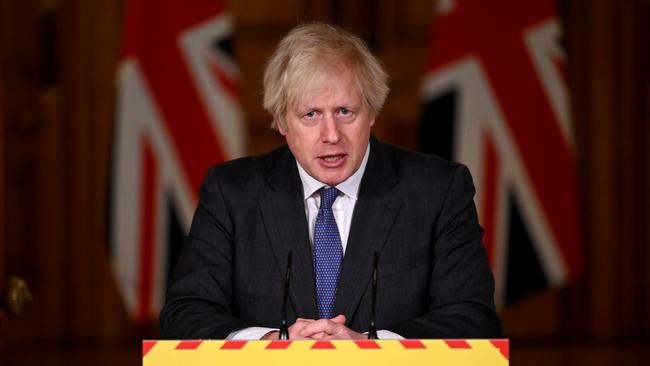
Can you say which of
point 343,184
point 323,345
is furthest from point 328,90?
point 323,345

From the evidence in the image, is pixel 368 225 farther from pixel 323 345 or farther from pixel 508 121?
pixel 508 121

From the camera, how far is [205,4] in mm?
5211

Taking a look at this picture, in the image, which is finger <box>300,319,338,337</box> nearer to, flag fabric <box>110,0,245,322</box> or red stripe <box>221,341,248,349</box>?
red stripe <box>221,341,248,349</box>

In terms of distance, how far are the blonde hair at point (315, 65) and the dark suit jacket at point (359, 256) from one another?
0.70 feet

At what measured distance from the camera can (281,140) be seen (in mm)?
5445

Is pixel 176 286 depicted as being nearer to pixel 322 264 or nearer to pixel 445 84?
pixel 322 264

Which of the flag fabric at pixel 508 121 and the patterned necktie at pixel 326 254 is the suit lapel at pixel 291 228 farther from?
the flag fabric at pixel 508 121

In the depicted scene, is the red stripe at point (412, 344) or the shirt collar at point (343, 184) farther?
the shirt collar at point (343, 184)

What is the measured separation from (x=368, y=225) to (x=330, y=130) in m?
0.25

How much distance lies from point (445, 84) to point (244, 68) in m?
1.02

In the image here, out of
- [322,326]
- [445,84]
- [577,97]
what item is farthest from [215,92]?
[322,326]

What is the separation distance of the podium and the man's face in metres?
0.70

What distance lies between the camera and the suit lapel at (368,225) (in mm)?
2359

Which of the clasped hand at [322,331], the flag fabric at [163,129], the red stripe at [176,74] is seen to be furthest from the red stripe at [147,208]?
the clasped hand at [322,331]
